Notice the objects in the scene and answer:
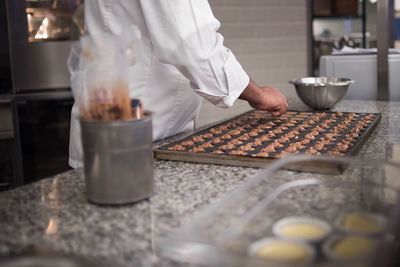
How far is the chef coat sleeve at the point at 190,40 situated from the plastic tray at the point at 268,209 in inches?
18.5

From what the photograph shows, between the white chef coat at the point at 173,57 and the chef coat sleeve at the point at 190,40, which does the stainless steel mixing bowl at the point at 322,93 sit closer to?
the white chef coat at the point at 173,57

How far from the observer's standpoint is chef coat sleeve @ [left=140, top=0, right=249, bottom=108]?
1.31 meters

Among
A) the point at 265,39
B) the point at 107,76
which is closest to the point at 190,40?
the point at 107,76

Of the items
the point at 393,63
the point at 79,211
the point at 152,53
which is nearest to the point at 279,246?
the point at 79,211

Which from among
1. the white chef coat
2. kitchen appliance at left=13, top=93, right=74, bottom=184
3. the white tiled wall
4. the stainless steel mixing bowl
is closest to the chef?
the white chef coat

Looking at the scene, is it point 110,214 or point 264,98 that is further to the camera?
point 264,98

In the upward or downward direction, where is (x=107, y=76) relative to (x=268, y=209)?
upward

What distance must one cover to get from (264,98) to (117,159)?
0.90m

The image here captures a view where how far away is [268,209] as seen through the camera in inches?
30.1

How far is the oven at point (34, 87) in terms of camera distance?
2.50m

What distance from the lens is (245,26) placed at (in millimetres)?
3160

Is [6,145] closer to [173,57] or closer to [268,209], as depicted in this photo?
[173,57]

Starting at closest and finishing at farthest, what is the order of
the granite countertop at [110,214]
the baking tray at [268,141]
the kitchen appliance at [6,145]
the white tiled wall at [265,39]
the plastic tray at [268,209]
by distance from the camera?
1. the plastic tray at [268,209]
2. the granite countertop at [110,214]
3. the baking tray at [268,141]
4. the kitchen appliance at [6,145]
5. the white tiled wall at [265,39]

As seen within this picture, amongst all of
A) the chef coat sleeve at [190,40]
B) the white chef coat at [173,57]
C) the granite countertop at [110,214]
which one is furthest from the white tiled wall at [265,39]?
the granite countertop at [110,214]
